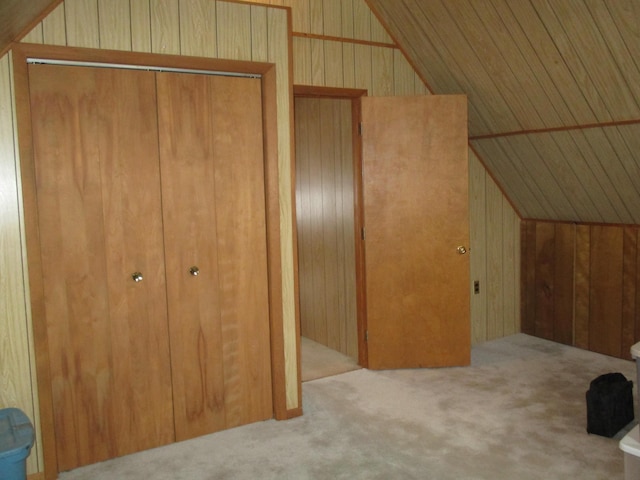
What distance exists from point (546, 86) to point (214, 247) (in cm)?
213

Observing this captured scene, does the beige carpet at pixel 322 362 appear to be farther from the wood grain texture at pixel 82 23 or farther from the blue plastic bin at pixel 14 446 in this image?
the wood grain texture at pixel 82 23

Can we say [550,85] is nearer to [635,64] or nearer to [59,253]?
[635,64]

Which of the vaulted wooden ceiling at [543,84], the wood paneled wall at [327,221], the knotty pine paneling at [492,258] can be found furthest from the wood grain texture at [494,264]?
the wood paneled wall at [327,221]

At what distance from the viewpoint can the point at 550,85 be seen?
347 centimetres

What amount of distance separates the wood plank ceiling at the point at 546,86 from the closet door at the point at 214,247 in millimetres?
1352

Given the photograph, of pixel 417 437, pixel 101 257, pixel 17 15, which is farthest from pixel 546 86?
pixel 17 15

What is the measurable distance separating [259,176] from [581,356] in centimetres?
272

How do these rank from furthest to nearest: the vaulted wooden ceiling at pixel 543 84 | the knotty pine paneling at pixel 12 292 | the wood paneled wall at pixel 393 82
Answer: the wood paneled wall at pixel 393 82 → the vaulted wooden ceiling at pixel 543 84 → the knotty pine paneling at pixel 12 292

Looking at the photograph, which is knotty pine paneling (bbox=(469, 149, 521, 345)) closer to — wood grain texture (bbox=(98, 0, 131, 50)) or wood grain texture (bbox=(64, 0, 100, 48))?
wood grain texture (bbox=(98, 0, 131, 50))

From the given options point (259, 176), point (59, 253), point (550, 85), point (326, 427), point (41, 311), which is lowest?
point (326, 427)

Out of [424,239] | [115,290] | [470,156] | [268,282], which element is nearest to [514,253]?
[470,156]

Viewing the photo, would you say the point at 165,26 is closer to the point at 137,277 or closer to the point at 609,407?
the point at 137,277

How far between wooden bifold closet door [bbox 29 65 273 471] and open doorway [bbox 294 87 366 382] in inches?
36.7

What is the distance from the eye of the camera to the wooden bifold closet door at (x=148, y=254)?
274cm
